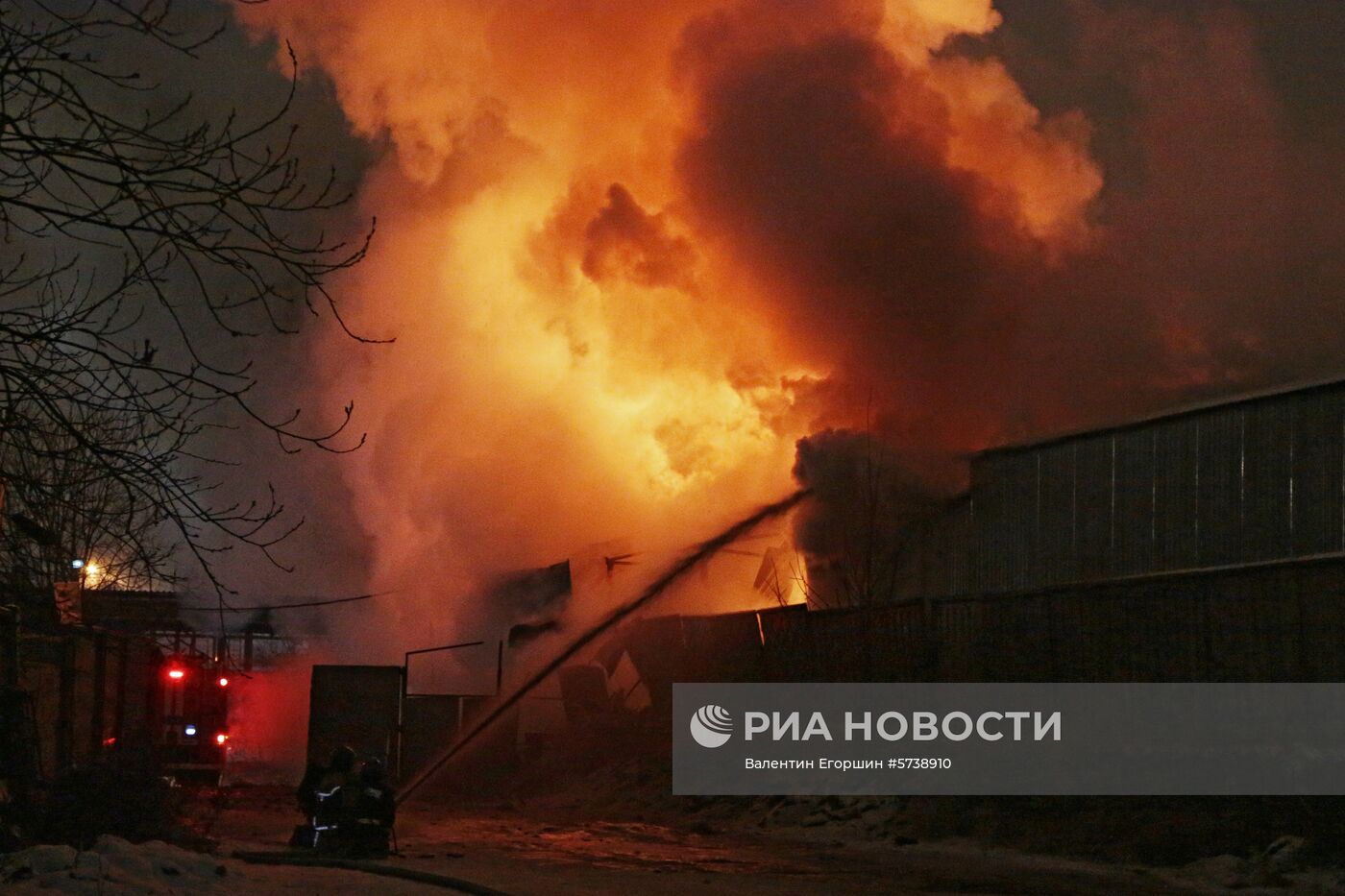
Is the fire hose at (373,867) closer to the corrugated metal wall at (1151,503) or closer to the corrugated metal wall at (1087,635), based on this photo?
the corrugated metal wall at (1087,635)

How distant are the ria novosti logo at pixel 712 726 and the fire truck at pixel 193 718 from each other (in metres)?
6.95

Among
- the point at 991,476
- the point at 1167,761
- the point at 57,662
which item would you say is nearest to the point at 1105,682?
the point at 1167,761

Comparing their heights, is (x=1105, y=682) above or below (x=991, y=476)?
below

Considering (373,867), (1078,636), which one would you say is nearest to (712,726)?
(1078,636)

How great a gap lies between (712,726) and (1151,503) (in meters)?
7.72

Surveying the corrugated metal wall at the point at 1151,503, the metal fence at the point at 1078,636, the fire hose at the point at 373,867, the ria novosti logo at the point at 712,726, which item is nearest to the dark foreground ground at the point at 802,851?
the fire hose at the point at 373,867

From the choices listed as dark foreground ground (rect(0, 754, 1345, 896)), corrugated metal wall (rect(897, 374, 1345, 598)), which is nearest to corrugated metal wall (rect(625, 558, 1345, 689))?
corrugated metal wall (rect(897, 374, 1345, 598))

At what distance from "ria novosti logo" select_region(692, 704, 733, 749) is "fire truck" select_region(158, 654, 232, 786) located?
6954mm

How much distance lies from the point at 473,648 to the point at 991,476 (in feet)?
49.8

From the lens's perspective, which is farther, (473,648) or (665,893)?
(473,648)

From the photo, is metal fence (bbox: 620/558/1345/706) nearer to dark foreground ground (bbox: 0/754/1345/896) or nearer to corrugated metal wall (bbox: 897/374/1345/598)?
corrugated metal wall (bbox: 897/374/1345/598)

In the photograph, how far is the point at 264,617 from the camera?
3741 centimetres

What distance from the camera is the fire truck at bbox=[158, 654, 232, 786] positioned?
21.0m

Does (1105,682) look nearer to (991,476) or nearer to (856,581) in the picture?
(856,581)
